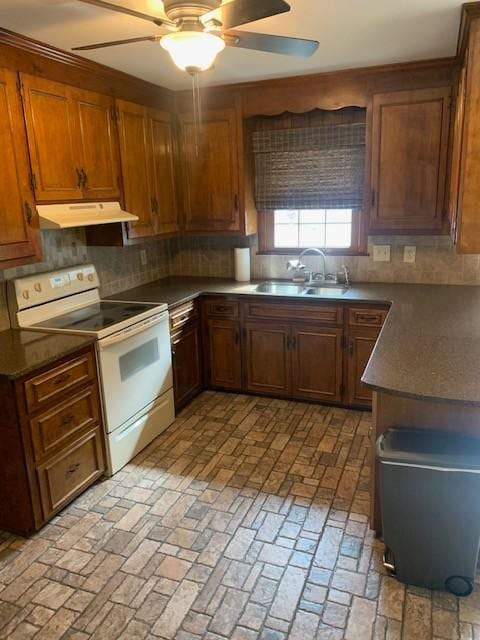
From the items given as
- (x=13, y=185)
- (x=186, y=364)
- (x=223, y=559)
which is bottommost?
(x=223, y=559)

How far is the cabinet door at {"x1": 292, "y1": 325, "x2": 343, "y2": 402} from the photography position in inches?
139

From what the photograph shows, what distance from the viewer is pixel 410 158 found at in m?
3.29

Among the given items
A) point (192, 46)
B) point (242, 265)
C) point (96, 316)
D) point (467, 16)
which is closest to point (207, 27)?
point (192, 46)

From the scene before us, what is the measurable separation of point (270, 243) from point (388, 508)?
2.67 meters

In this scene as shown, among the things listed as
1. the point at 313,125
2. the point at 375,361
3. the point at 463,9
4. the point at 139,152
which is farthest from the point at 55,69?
the point at 375,361

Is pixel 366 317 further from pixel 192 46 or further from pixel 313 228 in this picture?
pixel 192 46

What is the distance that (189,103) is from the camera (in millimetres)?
3803

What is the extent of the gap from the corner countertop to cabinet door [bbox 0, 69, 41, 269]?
1080mm

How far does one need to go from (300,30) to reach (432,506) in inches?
91.2

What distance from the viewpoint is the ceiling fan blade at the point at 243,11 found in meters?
1.67

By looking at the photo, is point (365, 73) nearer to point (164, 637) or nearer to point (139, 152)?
point (139, 152)

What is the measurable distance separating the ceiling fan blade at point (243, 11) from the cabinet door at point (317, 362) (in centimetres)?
217

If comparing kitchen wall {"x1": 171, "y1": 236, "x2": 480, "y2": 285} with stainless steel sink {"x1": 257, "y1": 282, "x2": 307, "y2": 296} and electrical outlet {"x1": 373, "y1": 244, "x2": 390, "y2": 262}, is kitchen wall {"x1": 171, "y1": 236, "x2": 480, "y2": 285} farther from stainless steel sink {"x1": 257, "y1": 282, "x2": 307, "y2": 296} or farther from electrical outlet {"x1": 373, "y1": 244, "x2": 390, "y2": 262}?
stainless steel sink {"x1": 257, "y1": 282, "x2": 307, "y2": 296}

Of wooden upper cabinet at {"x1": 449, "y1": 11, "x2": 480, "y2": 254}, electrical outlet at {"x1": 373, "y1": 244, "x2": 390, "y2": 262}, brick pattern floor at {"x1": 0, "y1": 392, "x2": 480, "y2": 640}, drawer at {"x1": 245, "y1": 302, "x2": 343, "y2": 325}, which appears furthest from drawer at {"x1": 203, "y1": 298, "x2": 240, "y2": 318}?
wooden upper cabinet at {"x1": 449, "y1": 11, "x2": 480, "y2": 254}
